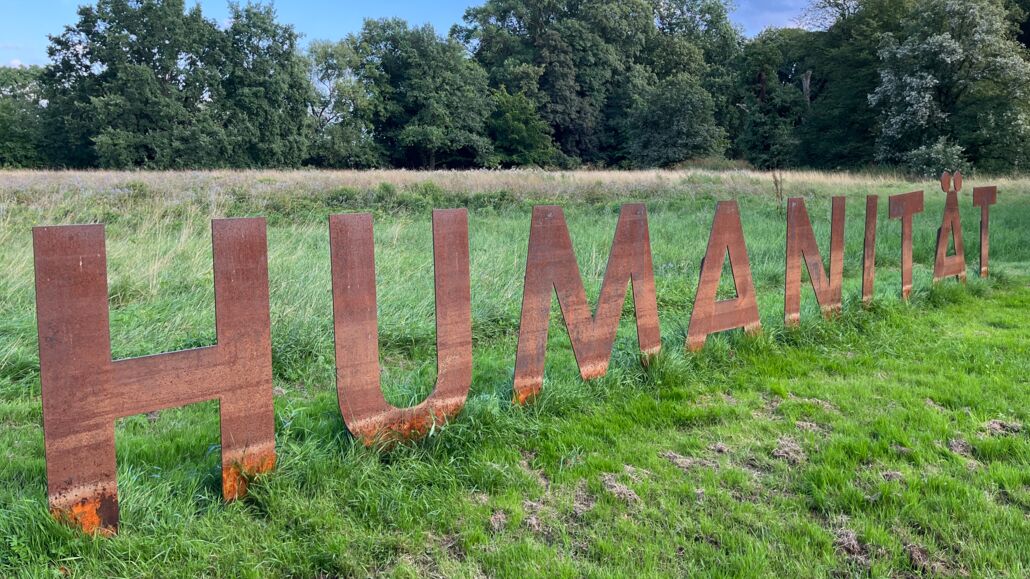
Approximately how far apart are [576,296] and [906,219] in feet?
12.1

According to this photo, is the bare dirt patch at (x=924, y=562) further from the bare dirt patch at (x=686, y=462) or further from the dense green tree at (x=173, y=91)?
the dense green tree at (x=173, y=91)

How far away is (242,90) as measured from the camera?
129 feet

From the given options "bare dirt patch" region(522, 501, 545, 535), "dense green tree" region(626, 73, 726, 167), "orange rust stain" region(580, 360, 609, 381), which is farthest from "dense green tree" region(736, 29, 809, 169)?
"bare dirt patch" region(522, 501, 545, 535)

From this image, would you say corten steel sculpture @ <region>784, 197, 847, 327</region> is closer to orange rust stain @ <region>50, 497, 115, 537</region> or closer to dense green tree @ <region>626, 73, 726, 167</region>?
orange rust stain @ <region>50, 497, 115, 537</region>

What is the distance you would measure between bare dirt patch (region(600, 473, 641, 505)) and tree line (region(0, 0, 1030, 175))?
32.4 meters

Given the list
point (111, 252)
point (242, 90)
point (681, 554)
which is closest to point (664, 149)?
point (242, 90)

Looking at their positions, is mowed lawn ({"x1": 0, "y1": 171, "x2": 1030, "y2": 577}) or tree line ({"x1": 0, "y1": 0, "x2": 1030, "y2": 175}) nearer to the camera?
mowed lawn ({"x1": 0, "y1": 171, "x2": 1030, "y2": 577})

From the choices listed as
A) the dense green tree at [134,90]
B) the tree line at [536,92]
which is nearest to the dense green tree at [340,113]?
the tree line at [536,92]

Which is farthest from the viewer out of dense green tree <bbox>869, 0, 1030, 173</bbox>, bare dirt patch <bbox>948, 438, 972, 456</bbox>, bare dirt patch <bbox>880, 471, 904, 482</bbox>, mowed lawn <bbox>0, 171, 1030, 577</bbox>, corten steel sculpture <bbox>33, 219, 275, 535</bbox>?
dense green tree <bbox>869, 0, 1030, 173</bbox>

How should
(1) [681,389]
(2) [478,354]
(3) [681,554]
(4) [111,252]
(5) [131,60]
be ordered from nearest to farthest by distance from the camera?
(3) [681,554]
(1) [681,389]
(2) [478,354]
(4) [111,252]
(5) [131,60]

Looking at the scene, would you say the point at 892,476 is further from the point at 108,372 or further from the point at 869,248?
the point at 869,248

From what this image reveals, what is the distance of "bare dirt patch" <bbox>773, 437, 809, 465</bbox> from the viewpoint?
8.78ft

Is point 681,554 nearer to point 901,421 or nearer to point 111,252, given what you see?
point 901,421

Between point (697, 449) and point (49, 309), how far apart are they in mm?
2415
